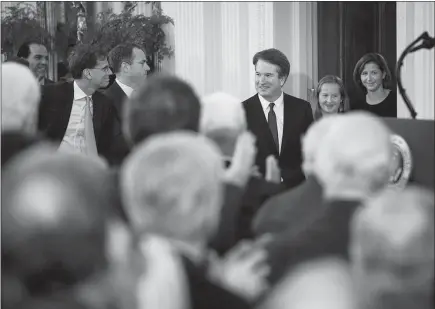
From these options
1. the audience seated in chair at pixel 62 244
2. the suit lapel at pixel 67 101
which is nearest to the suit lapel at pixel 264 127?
the suit lapel at pixel 67 101

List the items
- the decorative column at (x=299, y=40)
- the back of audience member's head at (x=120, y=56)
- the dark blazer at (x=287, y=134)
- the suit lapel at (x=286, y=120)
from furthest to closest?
the decorative column at (x=299, y=40), the back of audience member's head at (x=120, y=56), the suit lapel at (x=286, y=120), the dark blazer at (x=287, y=134)

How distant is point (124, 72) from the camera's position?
159 centimetres

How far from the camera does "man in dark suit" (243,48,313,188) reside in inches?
56.8

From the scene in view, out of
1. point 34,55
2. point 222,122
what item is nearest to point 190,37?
point 34,55

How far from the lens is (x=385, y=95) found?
1.82 m

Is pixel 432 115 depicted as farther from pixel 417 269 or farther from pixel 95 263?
pixel 95 263

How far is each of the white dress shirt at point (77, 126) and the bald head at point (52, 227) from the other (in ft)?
1.43

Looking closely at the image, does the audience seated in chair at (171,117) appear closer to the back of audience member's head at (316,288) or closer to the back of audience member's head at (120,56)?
the back of audience member's head at (316,288)

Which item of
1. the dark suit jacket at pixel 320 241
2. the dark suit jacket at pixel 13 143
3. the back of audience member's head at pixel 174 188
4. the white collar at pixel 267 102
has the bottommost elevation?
the dark suit jacket at pixel 320 241

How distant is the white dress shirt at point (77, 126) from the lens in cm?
147

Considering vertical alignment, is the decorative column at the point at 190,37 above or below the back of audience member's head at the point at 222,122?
above

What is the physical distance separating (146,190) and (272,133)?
0.59 meters

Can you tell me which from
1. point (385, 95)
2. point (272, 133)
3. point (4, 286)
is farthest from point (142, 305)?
point (385, 95)

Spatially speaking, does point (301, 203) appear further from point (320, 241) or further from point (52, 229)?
point (52, 229)
